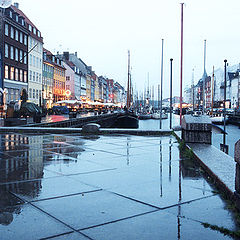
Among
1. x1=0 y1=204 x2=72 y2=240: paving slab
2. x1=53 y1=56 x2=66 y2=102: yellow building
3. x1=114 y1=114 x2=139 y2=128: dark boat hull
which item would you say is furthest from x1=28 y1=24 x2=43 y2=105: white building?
x1=0 y1=204 x2=72 y2=240: paving slab

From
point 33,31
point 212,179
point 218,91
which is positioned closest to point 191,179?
point 212,179

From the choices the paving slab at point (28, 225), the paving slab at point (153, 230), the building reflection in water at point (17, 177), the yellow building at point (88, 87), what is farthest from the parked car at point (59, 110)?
the yellow building at point (88, 87)

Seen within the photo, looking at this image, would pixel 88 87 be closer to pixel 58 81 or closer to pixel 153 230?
pixel 58 81

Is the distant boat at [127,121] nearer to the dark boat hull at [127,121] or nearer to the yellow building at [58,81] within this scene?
the dark boat hull at [127,121]

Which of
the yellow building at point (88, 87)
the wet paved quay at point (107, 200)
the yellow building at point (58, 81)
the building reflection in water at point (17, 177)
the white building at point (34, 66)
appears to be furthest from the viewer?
the yellow building at point (88, 87)

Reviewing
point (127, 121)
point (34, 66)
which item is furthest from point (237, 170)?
point (34, 66)

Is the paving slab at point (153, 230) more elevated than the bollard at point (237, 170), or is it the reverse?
the bollard at point (237, 170)

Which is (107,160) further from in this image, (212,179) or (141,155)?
(212,179)

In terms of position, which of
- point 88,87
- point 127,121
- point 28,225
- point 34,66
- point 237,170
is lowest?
point 127,121

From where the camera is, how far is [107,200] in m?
4.47

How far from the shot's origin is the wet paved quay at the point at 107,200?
3.41 meters

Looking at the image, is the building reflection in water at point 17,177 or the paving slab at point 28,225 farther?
the building reflection in water at point 17,177

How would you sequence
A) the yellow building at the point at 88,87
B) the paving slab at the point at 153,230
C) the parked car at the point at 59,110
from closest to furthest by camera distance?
1. the paving slab at the point at 153,230
2. the parked car at the point at 59,110
3. the yellow building at the point at 88,87

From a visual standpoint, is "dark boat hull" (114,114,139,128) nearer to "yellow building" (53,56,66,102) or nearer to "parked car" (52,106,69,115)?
"parked car" (52,106,69,115)
